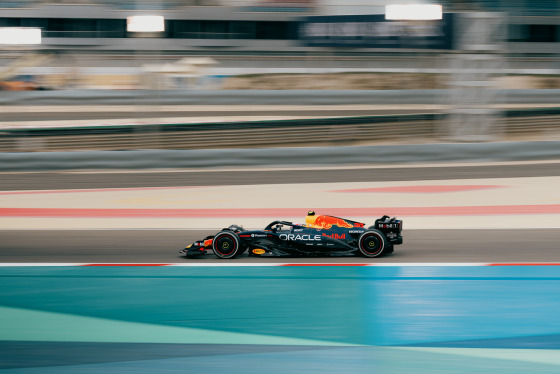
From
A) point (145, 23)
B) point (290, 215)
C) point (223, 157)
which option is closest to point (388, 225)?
point (290, 215)

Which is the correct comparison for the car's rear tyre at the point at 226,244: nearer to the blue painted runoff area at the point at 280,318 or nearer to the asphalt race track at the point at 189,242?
the asphalt race track at the point at 189,242

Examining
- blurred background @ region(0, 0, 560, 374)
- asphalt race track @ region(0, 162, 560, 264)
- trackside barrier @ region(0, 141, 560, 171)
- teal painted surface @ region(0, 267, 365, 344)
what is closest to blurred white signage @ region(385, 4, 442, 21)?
blurred background @ region(0, 0, 560, 374)

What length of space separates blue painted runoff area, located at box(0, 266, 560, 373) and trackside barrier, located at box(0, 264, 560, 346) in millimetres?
13

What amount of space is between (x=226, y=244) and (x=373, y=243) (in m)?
1.44

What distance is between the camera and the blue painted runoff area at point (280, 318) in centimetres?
445

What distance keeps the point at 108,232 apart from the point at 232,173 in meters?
5.54

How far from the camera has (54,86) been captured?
3203 cm

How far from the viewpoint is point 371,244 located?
22.4 feet

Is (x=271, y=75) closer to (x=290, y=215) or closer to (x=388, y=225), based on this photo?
(x=290, y=215)

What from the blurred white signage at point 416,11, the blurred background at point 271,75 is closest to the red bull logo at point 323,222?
the blurred background at point 271,75

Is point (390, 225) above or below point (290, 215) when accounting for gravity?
below

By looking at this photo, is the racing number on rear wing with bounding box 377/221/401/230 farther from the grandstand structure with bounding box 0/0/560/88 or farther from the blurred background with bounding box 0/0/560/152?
the grandstand structure with bounding box 0/0/560/88

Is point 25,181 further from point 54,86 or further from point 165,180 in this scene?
point 54,86

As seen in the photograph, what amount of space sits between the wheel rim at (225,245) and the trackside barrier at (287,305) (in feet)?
0.80
